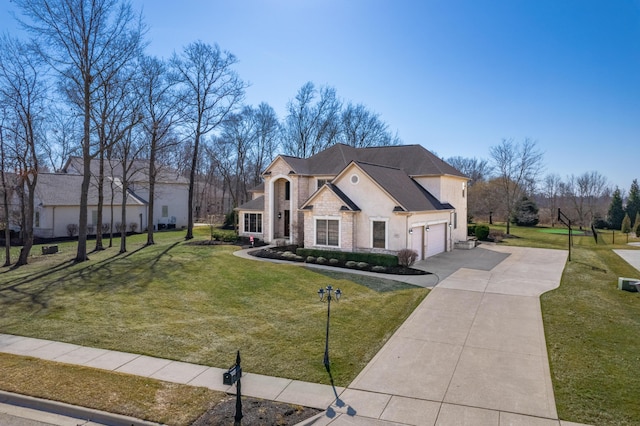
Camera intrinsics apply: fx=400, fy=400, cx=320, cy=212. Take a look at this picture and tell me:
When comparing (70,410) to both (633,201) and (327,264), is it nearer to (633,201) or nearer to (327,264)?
(327,264)

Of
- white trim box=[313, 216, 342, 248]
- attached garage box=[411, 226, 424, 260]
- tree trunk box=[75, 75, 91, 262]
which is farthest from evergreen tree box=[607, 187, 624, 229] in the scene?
tree trunk box=[75, 75, 91, 262]

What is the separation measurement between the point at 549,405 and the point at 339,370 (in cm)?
394

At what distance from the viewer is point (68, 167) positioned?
43531 millimetres

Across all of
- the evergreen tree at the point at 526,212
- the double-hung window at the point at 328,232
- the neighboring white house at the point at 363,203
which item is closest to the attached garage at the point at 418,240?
the neighboring white house at the point at 363,203

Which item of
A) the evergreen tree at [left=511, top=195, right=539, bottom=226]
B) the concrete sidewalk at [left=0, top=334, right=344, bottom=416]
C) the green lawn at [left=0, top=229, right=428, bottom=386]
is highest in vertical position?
the evergreen tree at [left=511, top=195, right=539, bottom=226]

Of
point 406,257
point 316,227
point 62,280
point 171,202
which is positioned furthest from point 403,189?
point 171,202

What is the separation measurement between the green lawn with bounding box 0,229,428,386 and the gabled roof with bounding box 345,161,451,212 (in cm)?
617

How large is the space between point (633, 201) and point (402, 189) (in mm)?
45983

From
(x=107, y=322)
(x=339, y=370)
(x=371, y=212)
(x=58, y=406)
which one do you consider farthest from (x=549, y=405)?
(x=371, y=212)

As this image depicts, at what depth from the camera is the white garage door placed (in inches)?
939

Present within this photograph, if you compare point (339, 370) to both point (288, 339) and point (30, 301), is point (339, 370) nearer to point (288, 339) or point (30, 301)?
point (288, 339)

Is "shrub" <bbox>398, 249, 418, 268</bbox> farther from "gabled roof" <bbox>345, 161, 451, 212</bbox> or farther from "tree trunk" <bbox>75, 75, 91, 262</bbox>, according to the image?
"tree trunk" <bbox>75, 75, 91, 262</bbox>

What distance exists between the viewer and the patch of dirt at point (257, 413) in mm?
6500

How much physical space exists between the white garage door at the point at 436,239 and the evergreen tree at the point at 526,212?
27552 mm
